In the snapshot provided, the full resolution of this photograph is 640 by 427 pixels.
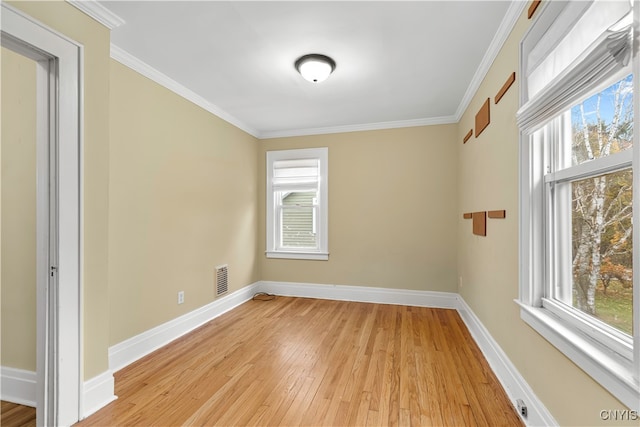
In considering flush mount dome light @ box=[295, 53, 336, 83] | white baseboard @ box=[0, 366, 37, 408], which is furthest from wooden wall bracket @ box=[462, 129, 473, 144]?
white baseboard @ box=[0, 366, 37, 408]

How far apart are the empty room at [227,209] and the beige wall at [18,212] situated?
1cm

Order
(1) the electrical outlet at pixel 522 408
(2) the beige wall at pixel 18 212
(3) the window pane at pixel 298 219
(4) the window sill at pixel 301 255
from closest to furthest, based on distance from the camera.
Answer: (1) the electrical outlet at pixel 522 408 < (2) the beige wall at pixel 18 212 < (4) the window sill at pixel 301 255 < (3) the window pane at pixel 298 219

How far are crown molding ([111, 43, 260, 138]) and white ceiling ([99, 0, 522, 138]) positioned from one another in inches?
1.4

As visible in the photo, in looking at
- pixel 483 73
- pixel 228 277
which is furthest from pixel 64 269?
pixel 483 73

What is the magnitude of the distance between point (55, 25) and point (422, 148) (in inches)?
144

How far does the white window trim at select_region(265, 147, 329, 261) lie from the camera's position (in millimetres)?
4184

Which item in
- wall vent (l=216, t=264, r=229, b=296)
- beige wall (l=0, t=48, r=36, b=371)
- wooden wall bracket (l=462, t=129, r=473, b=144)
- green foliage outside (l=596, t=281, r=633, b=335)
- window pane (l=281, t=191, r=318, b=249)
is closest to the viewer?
green foliage outside (l=596, t=281, r=633, b=335)

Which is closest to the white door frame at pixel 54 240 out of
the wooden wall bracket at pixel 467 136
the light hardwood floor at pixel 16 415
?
the light hardwood floor at pixel 16 415

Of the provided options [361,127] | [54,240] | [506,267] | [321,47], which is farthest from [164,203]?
[506,267]

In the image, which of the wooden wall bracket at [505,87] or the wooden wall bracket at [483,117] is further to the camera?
the wooden wall bracket at [483,117]

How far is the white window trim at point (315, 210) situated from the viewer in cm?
418

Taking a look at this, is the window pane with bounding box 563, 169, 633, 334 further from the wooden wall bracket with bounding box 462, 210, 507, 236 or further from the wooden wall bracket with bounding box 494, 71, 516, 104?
the wooden wall bracket with bounding box 494, 71, 516, 104

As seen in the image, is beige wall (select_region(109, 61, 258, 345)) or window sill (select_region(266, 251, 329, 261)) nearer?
beige wall (select_region(109, 61, 258, 345))

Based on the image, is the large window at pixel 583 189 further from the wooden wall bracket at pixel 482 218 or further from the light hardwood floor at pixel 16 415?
the light hardwood floor at pixel 16 415
